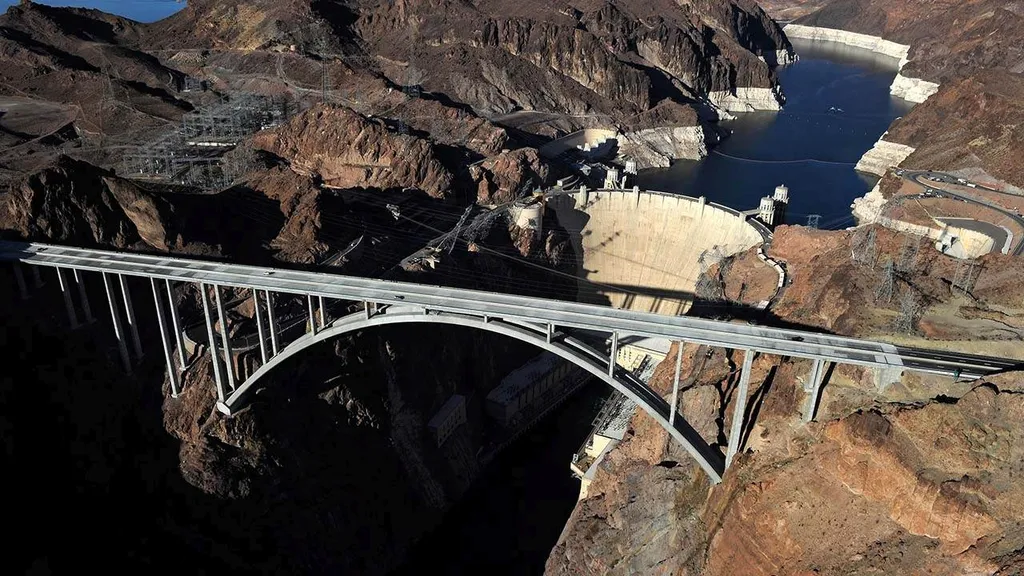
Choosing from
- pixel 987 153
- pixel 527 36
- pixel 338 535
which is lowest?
pixel 338 535

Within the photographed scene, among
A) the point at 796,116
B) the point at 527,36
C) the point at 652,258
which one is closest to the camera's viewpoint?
the point at 652,258

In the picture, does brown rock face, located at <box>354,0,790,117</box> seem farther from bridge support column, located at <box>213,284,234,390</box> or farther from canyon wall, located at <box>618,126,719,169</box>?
bridge support column, located at <box>213,284,234,390</box>

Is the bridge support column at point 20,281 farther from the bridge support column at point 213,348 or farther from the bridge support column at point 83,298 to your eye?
the bridge support column at point 213,348

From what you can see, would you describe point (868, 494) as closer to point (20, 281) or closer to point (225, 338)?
point (225, 338)

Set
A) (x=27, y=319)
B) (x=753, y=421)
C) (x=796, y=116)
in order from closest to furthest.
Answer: (x=753, y=421) → (x=27, y=319) → (x=796, y=116)

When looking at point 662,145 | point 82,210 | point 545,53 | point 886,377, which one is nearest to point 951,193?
point 662,145

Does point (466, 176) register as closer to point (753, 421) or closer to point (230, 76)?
point (753, 421)

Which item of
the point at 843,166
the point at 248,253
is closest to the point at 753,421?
the point at 248,253
